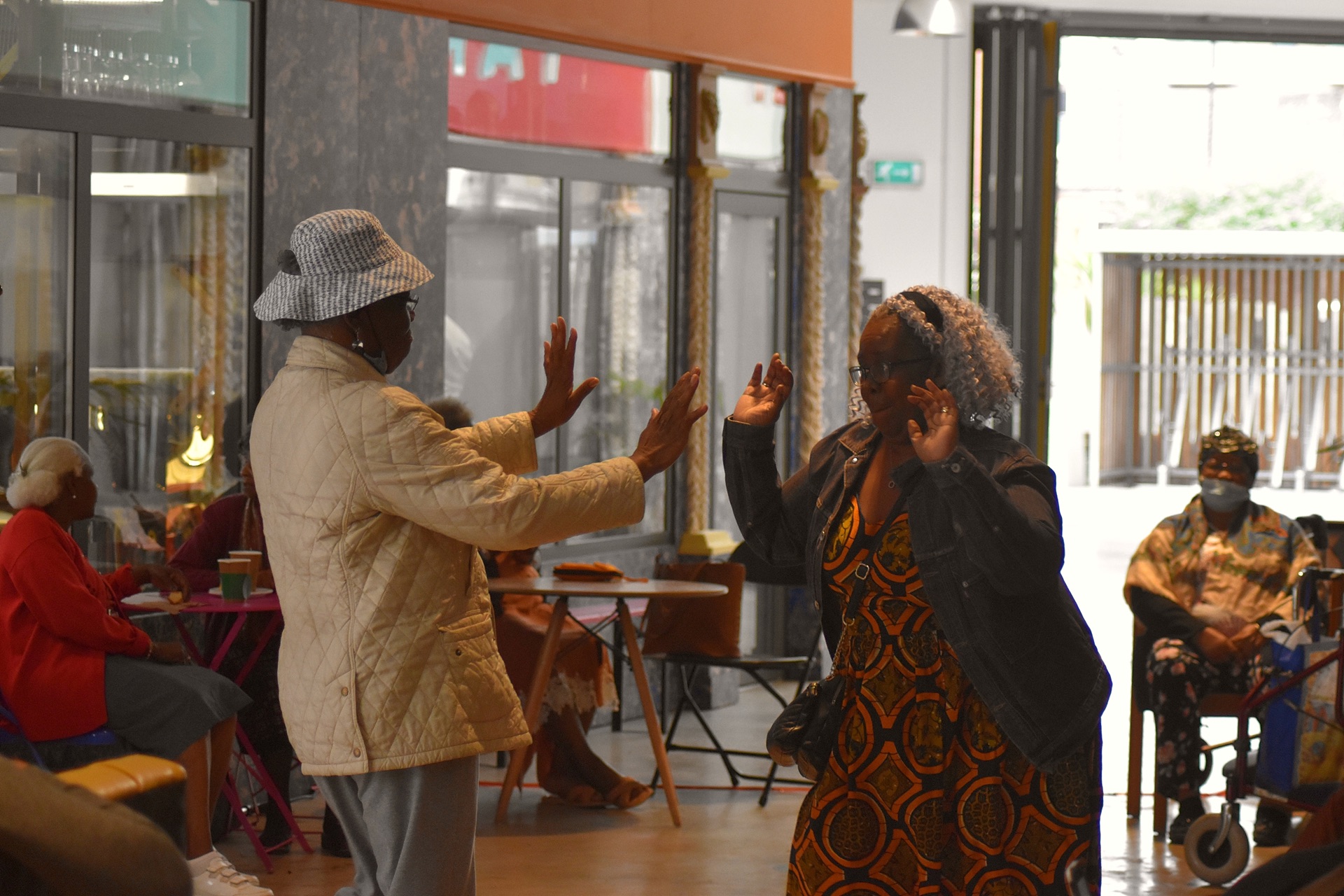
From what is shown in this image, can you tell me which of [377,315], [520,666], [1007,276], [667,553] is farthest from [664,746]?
[1007,276]

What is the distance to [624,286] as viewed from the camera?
805cm

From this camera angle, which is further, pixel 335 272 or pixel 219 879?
pixel 219 879

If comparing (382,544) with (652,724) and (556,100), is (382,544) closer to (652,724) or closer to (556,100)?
(652,724)

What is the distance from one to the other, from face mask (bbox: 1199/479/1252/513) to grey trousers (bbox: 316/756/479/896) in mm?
3796

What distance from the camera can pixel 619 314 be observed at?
8.05 metres

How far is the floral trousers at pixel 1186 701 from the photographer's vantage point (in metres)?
5.77

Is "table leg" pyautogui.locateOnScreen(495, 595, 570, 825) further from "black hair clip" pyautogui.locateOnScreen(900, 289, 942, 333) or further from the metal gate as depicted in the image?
the metal gate

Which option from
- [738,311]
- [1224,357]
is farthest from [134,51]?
[1224,357]

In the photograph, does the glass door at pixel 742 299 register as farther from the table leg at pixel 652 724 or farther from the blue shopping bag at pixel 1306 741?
the blue shopping bag at pixel 1306 741

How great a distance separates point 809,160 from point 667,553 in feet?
7.32

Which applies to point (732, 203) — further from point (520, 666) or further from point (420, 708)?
point (420, 708)

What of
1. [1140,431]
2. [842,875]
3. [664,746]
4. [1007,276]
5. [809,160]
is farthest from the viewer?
[1140,431]

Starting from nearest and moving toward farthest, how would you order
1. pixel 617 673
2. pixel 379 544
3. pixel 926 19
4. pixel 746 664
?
1. pixel 379 544
2. pixel 746 664
3. pixel 617 673
4. pixel 926 19

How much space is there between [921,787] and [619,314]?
17.7ft
